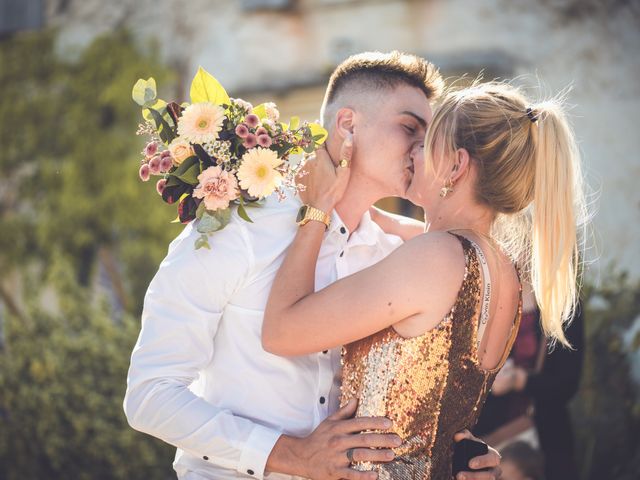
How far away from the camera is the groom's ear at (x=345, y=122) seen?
10.3 feet

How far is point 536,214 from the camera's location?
2586 mm

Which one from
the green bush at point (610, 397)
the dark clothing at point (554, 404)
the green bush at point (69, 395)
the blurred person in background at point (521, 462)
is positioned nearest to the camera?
the dark clothing at point (554, 404)

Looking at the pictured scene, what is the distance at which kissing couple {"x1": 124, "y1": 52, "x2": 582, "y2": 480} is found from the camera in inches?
97.3

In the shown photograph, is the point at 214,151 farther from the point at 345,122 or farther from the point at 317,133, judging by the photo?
the point at 345,122

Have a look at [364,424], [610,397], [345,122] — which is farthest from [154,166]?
[610,397]

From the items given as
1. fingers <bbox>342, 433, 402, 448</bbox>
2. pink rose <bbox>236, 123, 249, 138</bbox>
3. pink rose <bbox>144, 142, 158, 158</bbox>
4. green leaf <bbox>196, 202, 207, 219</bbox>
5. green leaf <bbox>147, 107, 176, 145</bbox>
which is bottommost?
fingers <bbox>342, 433, 402, 448</bbox>

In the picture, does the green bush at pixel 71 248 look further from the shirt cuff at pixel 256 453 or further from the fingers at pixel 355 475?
the fingers at pixel 355 475

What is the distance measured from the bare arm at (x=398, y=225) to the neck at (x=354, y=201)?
0.96ft

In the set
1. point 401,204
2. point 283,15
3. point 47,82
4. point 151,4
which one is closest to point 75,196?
point 47,82

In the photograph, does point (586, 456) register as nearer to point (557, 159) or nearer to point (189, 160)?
point (557, 159)

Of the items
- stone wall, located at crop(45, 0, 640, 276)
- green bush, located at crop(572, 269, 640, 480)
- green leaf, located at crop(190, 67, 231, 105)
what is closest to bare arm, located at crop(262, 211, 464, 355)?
green leaf, located at crop(190, 67, 231, 105)

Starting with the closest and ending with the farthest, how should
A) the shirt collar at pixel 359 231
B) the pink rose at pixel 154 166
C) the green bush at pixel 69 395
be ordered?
1. the pink rose at pixel 154 166
2. the shirt collar at pixel 359 231
3. the green bush at pixel 69 395

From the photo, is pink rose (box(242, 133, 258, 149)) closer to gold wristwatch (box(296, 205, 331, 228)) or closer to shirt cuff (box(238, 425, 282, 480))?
gold wristwatch (box(296, 205, 331, 228))

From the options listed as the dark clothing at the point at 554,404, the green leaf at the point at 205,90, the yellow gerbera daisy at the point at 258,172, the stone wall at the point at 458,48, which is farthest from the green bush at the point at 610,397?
the green leaf at the point at 205,90
